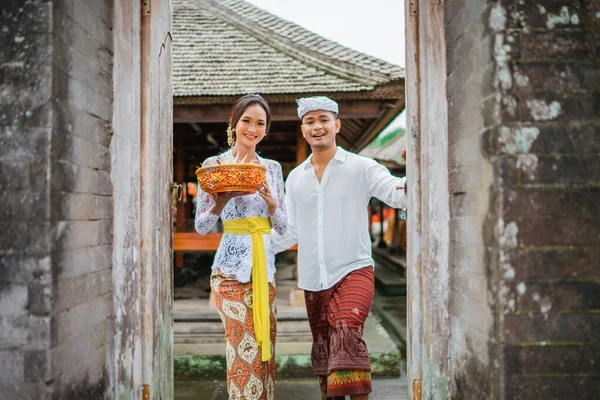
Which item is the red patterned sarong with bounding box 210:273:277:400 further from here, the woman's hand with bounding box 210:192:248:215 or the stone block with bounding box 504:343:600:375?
the stone block with bounding box 504:343:600:375

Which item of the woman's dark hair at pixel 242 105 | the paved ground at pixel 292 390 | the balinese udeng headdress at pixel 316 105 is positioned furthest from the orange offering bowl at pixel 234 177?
the paved ground at pixel 292 390

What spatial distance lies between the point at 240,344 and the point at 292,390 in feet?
7.47

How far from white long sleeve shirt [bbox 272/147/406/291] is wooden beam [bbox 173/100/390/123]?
3.22 m

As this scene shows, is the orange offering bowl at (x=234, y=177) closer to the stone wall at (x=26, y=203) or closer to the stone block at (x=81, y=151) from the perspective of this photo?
the stone block at (x=81, y=151)

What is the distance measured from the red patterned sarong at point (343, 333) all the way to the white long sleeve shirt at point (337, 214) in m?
0.07

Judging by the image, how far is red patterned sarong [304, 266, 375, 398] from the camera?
2701 millimetres

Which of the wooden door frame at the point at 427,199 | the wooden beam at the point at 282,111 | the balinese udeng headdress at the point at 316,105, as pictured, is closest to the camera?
the wooden door frame at the point at 427,199

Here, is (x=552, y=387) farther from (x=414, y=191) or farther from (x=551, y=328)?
(x=414, y=191)

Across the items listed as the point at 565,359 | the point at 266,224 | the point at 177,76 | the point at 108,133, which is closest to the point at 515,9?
the point at 565,359

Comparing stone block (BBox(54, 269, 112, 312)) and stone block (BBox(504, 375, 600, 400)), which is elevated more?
stone block (BBox(54, 269, 112, 312))

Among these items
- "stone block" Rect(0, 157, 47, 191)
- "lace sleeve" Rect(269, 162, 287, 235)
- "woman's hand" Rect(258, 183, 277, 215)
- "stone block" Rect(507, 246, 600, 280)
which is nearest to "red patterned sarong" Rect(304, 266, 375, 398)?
"lace sleeve" Rect(269, 162, 287, 235)

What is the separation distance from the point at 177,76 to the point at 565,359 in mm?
5604

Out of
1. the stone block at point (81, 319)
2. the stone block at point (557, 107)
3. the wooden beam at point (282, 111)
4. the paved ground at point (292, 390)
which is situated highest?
the wooden beam at point (282, 111)

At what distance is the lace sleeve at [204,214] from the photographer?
2.87 meters
